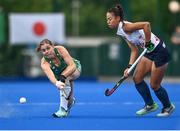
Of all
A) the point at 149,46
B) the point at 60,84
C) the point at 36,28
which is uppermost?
the point at 149,46

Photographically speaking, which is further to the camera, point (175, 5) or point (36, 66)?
point (175, 5)

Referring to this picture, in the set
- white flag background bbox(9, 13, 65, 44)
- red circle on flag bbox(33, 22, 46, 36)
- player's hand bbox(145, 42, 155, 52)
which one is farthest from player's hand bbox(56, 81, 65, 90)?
red circle on flag bbox(33, 22, 46, 36)

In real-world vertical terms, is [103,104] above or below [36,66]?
above

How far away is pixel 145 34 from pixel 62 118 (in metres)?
1.89

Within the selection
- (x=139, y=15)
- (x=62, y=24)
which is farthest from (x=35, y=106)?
(x=139, y=15)

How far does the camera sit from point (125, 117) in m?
11.8

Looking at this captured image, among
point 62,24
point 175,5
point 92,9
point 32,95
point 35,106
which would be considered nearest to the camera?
point 35,106

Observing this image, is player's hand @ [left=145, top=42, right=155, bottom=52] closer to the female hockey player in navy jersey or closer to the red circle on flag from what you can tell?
the female hockey player in navy jersey

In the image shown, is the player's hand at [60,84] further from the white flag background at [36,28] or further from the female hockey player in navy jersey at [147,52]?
the white flag background at [36,28]

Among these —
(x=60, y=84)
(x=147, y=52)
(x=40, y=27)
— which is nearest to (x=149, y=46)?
(x=147, y=52)

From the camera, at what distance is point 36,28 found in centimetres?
2616

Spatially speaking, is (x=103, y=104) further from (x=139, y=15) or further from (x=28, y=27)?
(x=139, y=15)

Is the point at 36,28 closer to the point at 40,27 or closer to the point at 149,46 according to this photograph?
the point at 40,27

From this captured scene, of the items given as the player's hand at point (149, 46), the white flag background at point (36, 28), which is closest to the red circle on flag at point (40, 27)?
the white flag background at point (36, 28)
